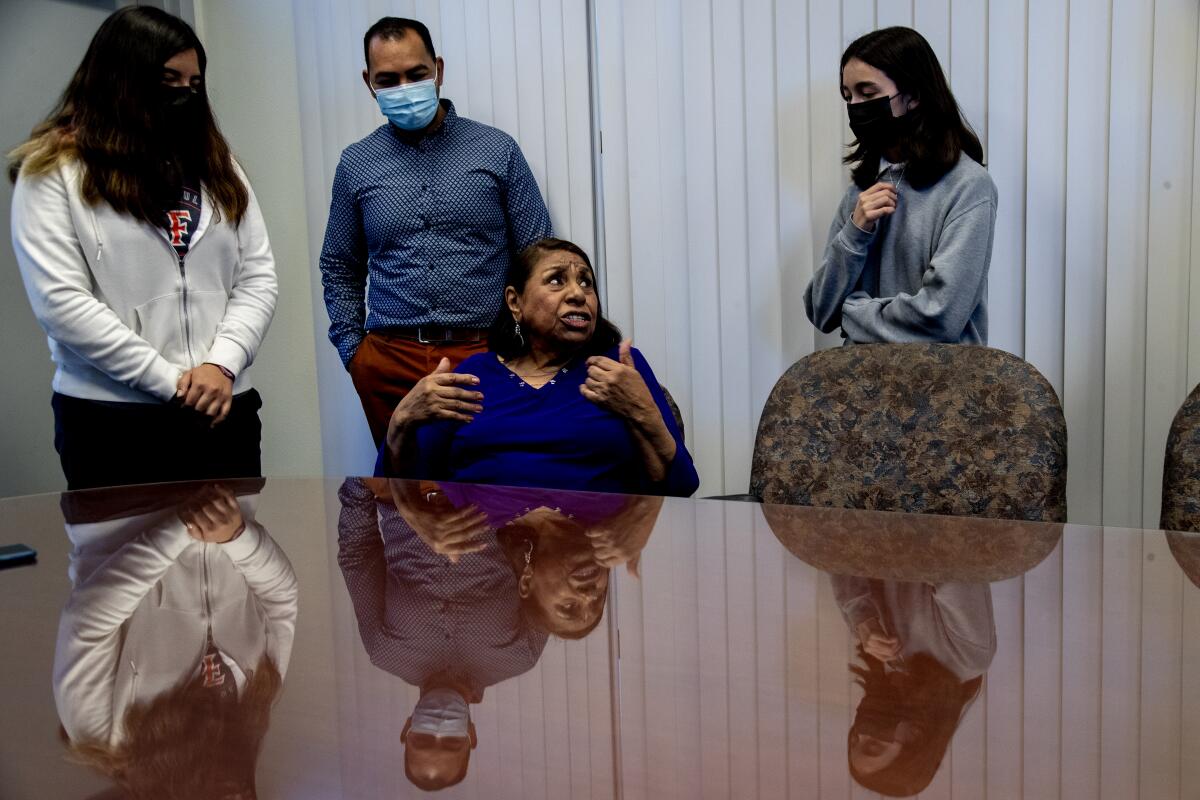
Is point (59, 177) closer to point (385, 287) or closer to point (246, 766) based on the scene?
point (385, 287)

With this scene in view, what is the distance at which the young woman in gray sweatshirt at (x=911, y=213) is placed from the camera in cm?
258

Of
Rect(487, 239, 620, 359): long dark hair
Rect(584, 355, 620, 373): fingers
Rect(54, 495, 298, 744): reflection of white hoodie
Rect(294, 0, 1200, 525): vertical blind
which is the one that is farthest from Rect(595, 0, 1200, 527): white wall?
Rect(54, 495, 298, 744): reflection of white hoodie

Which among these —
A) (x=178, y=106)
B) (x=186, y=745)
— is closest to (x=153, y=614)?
(x=186, y=745)

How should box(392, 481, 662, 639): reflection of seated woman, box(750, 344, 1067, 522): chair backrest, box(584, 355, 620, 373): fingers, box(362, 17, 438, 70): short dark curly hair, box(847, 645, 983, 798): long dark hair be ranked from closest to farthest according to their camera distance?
box(847, 645, 983, 798): long dark hair
box(392, 481, 662, 639): reflection of seated woman
box(750, 344, 1067, 522): chair backrest
box(584, 355, 620, 373): fingers
box(362, 17, 438, 70): short dark curly hair

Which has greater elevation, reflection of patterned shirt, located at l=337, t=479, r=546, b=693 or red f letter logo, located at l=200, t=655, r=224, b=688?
red f letter logo, located at l=200, t=655, r=224, b=688

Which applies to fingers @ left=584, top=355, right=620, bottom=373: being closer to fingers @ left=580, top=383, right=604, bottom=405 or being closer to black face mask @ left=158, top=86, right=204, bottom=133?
fingers @ left=580, top=383, right=604, bottom=405

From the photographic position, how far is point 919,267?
2.69 m

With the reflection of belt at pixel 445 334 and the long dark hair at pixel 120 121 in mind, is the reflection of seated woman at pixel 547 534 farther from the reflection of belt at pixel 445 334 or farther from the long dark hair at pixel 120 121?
the reflection of belt at pixel 445 334

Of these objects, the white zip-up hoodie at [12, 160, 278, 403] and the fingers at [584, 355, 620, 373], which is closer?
the fingers at [584, 355, 620, 373]

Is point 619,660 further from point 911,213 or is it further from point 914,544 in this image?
point 911,213

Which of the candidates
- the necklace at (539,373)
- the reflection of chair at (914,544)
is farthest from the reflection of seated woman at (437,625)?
the necklace at (539,373)

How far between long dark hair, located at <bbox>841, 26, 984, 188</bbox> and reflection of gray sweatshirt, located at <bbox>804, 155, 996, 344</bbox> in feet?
0.13

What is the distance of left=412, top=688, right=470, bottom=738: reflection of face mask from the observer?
0.83m

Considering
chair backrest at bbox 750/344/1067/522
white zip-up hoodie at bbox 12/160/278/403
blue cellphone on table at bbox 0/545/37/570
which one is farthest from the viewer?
white zip-up hoodie at bbox 12/160/278/403
